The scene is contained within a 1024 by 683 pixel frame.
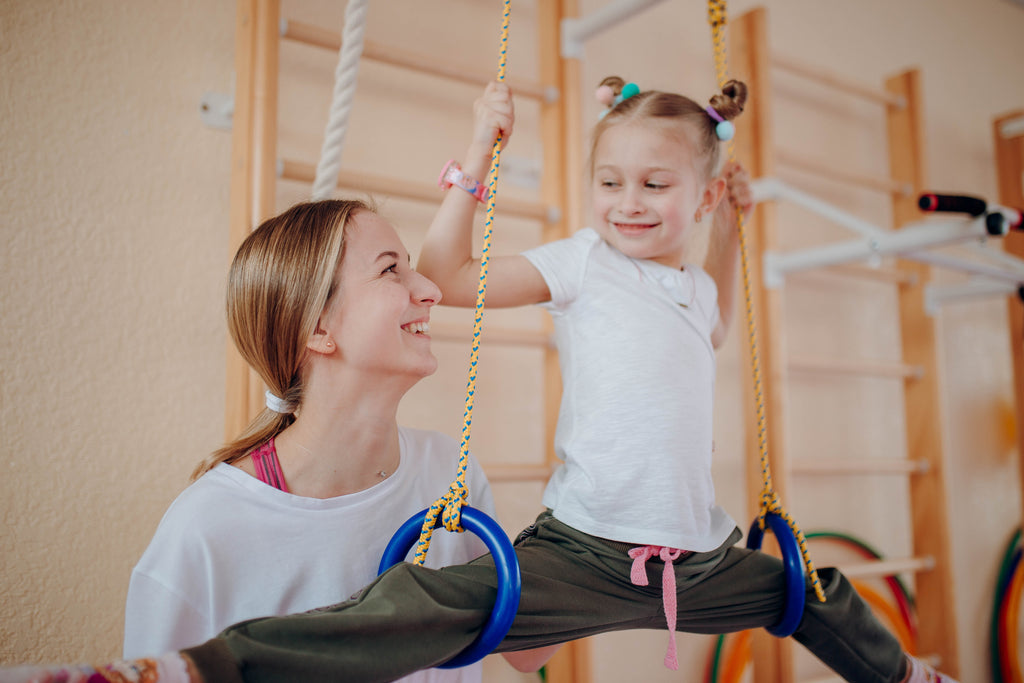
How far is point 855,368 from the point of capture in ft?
8.12

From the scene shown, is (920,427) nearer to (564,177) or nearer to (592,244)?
(564,177)

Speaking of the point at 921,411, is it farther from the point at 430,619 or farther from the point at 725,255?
the point at 430,619

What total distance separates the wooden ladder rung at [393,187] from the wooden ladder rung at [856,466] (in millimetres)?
1117

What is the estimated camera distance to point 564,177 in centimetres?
192

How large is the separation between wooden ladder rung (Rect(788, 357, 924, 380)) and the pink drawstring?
129 centimetres

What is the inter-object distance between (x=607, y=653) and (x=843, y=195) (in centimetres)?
180

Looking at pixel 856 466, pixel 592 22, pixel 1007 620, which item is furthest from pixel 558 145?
pixel 1007 620

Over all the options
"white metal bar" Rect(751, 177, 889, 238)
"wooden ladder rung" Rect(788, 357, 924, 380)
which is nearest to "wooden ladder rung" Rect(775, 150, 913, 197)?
"white metal bar" Rect(751, 177, 889, 238)

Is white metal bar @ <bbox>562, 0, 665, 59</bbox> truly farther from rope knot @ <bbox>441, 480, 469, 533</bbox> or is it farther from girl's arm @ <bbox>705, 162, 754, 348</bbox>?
rope knot @ <bbox>441, 480, 469, 533</bbox>

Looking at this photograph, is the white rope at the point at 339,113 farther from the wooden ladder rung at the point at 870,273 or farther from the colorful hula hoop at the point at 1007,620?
the colorful hula hoop at the point at 1007,620

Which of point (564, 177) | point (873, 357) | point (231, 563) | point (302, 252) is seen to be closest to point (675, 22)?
point (564, 177)

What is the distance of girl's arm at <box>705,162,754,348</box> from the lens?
152cm

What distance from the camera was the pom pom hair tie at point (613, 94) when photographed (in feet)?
4.66

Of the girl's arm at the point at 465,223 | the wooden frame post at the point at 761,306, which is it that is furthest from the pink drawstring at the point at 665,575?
the wooden frame post at the point at 761,306
